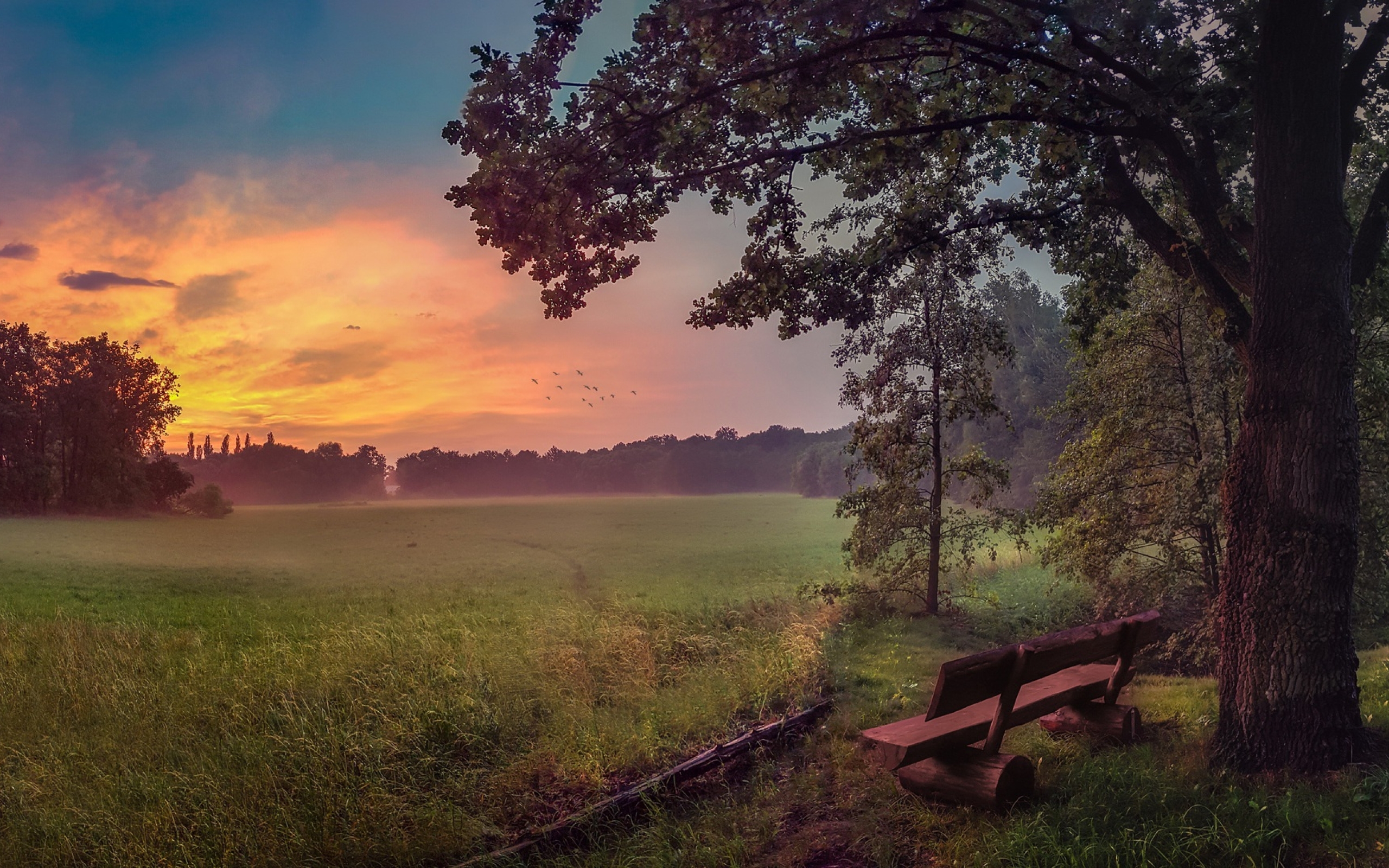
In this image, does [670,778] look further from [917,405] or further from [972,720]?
[917,405]

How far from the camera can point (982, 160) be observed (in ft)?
42.7

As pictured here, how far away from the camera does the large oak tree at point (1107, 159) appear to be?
6.64m

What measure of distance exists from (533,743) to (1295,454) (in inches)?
338

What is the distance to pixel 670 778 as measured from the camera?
753 cm

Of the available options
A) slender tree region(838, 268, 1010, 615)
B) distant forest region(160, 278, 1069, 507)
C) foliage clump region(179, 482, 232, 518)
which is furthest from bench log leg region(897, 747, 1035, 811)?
foliage clump region(179, 482, 232, 518)

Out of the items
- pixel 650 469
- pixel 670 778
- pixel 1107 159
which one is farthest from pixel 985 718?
pixel 650 469

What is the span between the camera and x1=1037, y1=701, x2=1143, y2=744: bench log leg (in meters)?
7.64

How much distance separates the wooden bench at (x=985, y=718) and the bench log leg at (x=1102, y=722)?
50 centimetres

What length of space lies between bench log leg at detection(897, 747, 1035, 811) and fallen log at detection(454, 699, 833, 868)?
2345 millimetres

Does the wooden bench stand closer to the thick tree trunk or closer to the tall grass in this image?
the thick tree trunk

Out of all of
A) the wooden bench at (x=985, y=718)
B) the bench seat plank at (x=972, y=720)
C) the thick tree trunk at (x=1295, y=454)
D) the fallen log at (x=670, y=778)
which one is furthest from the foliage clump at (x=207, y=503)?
the thick tree trunk at (x=1295, y=454)

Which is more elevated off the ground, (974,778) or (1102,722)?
(974,778)

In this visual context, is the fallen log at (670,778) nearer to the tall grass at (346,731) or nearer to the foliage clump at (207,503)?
the tall grass at (346,731)

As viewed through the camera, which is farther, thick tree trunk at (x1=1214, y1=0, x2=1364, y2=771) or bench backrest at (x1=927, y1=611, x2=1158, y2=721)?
thick tree trunk at (x1=1214, y1=0, x2=1364, y2=771)
